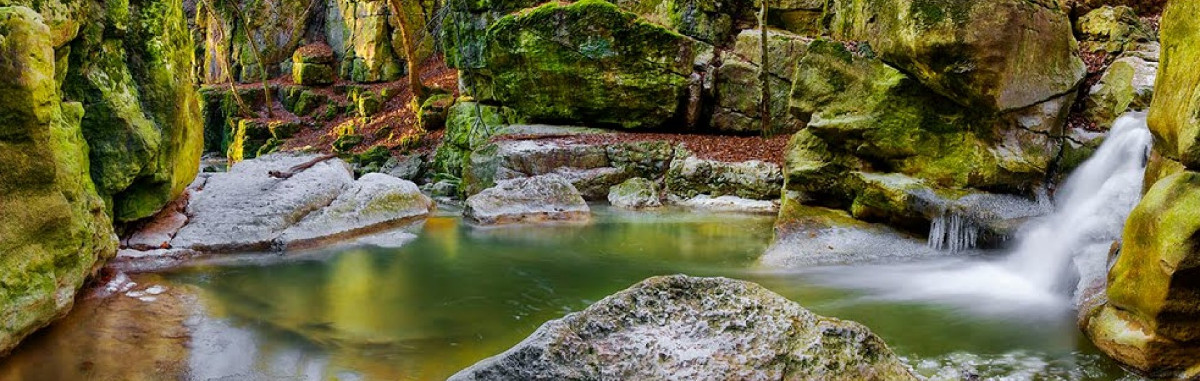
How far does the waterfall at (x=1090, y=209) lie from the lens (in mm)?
7562

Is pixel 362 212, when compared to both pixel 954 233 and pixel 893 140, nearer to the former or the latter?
pixel 893 140

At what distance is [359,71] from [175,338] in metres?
26.4

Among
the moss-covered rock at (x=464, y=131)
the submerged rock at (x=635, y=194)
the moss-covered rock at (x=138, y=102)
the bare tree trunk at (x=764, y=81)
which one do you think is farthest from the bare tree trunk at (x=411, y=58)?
the moss-covered rock at (x=138, y=102)

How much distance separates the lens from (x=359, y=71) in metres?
30.3

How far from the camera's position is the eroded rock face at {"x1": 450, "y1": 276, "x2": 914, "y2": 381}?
3.40 m

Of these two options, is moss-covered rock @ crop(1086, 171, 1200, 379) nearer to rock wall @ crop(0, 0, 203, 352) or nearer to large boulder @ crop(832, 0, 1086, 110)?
large boulder @ crop(832, 0, 1086, 110)

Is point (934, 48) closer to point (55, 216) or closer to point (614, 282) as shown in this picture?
point (614, 282)

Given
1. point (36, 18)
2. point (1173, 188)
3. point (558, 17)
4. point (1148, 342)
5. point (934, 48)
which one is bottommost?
point (1148, 342)

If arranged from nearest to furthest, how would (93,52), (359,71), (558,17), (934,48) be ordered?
(93,52) → (934,48) → (558,17) → (359,71)

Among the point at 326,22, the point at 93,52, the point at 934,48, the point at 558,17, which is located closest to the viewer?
the point at 93,52

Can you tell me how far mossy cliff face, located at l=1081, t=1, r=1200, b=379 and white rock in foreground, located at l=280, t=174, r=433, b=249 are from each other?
10041 mm

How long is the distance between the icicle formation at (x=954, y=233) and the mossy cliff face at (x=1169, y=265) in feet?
12.0

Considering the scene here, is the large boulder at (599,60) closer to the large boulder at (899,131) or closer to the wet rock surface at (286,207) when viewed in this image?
the wet rock surface at (286,207)

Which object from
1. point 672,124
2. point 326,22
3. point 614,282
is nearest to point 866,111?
point 614,282
